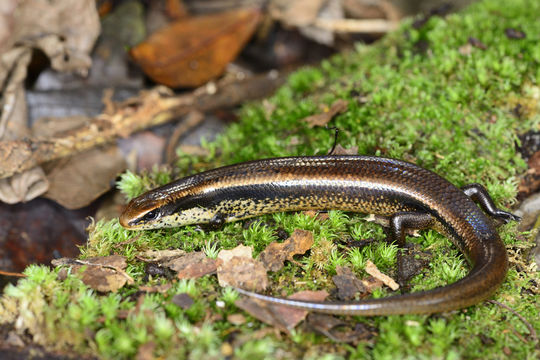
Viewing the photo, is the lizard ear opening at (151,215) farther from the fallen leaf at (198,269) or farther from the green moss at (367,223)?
the fallen leaf at (198,269)

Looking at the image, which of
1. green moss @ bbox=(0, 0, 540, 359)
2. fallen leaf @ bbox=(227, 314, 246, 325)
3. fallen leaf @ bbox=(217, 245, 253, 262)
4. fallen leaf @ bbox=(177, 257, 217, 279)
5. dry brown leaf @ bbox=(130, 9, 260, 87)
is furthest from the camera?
dry brown leaf @ bbox=(130, 9, 260, 87)

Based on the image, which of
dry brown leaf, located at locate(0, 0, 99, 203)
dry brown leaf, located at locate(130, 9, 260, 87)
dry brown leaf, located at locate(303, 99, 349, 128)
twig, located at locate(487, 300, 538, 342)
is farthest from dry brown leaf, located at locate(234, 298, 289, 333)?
dry brown leaf, located at locate(130, 9, 260, 87)

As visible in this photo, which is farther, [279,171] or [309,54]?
[309,54]

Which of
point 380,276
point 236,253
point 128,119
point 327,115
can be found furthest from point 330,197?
point 128,119

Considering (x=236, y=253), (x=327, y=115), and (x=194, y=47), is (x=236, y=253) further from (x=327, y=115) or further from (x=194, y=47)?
(x=194, y=47)

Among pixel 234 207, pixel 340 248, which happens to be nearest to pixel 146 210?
pixel 234 207

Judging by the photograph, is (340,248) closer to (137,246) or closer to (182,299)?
(182,299)

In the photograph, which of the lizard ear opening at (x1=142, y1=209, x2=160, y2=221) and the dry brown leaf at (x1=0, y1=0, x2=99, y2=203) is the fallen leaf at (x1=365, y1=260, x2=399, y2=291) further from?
the dry brown leaf at (x1=0, y1=0, x2=99, y2=203)
